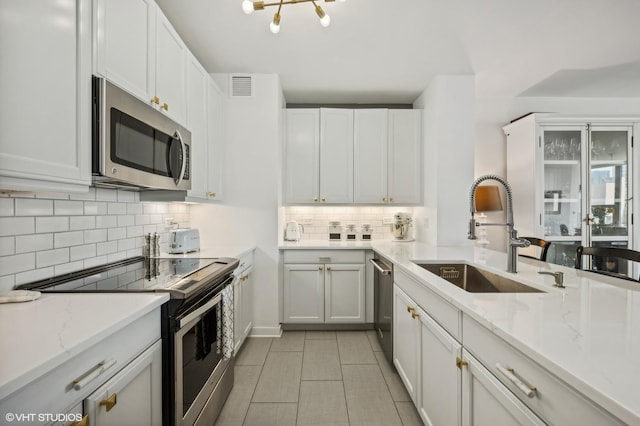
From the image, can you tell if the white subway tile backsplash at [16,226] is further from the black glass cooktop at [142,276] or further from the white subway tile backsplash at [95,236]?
the white subway tile backsplash at [95,236]

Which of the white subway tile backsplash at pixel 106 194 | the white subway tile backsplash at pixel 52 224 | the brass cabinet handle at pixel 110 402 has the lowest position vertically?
the brass cabinet handle at pixel 110 402

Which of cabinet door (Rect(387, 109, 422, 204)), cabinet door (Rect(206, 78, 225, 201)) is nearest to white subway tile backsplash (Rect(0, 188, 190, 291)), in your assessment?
cabinet door (Rect(206, 78, 225, 201))

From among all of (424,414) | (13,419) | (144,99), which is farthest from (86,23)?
(424,414)

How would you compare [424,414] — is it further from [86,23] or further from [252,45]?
[252,45]

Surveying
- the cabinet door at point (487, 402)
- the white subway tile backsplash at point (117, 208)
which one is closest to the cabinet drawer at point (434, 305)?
the cabinet door at point (487, 402)

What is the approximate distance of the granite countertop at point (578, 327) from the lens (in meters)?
0.60

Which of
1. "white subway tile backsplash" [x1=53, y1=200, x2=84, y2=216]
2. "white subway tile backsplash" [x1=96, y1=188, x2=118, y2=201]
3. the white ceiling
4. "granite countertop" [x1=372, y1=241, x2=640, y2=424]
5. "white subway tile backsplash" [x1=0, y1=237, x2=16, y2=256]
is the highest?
the white ceiling

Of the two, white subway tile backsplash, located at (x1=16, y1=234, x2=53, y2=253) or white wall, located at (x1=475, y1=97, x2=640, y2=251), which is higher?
white wall, located at (x1=475, y1=97, x2=640, y2=251)

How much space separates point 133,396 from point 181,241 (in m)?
1.42

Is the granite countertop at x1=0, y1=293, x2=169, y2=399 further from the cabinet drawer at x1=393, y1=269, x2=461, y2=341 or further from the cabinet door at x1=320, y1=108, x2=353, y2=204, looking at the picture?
the cabinet door at x1=320, y1=108, x2=353, y2=204

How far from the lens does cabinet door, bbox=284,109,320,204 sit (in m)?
3.49

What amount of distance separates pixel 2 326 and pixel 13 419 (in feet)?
1.09

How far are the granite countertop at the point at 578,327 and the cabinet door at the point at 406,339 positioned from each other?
0.40m

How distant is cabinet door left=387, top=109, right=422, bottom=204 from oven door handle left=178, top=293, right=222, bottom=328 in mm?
2353
